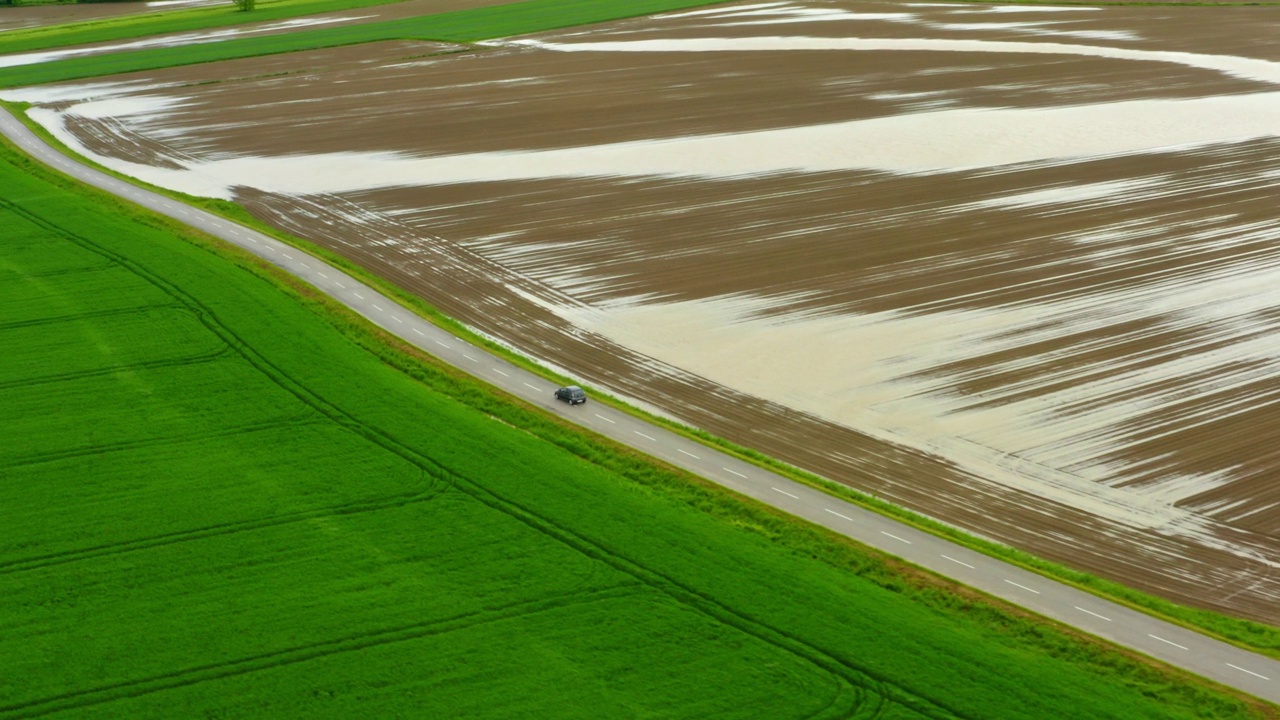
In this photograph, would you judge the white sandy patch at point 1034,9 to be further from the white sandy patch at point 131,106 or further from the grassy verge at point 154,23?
the white sandy patch at point 131,106

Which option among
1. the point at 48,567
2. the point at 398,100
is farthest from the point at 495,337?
the point at 398,100

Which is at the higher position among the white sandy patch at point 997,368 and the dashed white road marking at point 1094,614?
the white sandy patch at point 997,368

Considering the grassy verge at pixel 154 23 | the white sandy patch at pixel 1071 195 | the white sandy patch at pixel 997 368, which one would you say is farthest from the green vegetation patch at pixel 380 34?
the white sandy patch at pixel 997 368

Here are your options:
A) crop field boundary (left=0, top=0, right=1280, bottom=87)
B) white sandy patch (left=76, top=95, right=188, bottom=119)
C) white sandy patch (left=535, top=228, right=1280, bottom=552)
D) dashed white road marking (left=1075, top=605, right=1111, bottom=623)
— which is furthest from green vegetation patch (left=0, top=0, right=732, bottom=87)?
dashed white road marking (left=1075, top=605, right=1111, bottom=623)

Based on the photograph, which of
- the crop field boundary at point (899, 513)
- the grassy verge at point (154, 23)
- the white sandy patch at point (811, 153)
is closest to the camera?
the crop field boundary at point (899, 513)

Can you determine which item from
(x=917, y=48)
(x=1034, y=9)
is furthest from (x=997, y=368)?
(x=1034, y=9)

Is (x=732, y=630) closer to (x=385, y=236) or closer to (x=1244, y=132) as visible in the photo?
(x=385, y=236)
